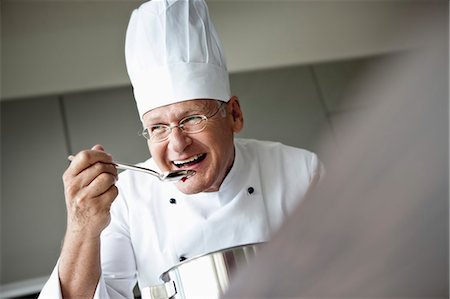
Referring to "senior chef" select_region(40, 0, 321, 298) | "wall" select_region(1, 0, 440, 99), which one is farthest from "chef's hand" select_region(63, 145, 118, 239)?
"wall" select_region(1, 0, 440, 99)

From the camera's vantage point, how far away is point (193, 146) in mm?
982

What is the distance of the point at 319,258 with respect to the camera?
0.12m

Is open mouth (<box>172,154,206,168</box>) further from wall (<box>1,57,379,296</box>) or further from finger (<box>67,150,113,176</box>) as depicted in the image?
wall (<box>1,57,379,296</box>)

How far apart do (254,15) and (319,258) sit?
7.85 feet

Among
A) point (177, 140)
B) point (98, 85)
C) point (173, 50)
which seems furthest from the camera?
point (98, 85)

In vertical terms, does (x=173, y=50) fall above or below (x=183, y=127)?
above

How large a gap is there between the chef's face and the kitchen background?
2.93 feet

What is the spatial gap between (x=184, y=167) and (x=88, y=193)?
0.21 metres

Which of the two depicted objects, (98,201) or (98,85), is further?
(98,85)

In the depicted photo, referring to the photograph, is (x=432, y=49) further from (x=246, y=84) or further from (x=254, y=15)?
(x=254, y=15)

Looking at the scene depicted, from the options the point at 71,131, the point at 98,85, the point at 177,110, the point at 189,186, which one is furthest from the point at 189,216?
the point at 98,85

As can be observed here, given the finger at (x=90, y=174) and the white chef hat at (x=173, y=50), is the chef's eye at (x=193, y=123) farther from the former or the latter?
the finger at (x=90, y=174)

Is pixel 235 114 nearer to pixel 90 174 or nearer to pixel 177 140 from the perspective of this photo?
pixel 177 140

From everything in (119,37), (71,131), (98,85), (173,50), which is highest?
(119,37)
